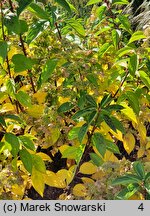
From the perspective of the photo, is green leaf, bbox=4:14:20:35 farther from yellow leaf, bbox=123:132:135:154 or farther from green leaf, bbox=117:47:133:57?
yellow leaf, bbox=123:132:135:154

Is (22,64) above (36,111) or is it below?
above

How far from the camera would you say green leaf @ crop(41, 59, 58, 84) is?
1.20 m

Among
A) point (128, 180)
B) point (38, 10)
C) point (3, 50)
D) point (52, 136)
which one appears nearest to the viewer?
point (128, 180)

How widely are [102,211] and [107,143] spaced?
307mm

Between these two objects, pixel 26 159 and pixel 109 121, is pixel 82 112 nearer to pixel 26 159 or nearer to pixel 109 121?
pixel 109 121

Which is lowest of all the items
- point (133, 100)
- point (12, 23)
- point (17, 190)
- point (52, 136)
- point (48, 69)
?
point (17, 190)

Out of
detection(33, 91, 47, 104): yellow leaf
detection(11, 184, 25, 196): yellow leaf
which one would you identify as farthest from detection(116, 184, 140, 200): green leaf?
detection(33, 91, 47, 104): yellow leaf

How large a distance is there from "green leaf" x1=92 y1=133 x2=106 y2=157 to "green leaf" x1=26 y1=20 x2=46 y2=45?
1.07 feet

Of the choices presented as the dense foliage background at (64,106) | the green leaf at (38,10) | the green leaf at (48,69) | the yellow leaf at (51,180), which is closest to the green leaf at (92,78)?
the dense foliage background at (64,106)

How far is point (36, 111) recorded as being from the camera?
4.32 ft

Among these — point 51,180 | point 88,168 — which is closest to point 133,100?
point 88,168

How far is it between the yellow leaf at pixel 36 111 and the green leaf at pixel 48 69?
0.40ft

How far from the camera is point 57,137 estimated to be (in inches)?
51.7

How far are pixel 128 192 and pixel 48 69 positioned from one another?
0.46m
